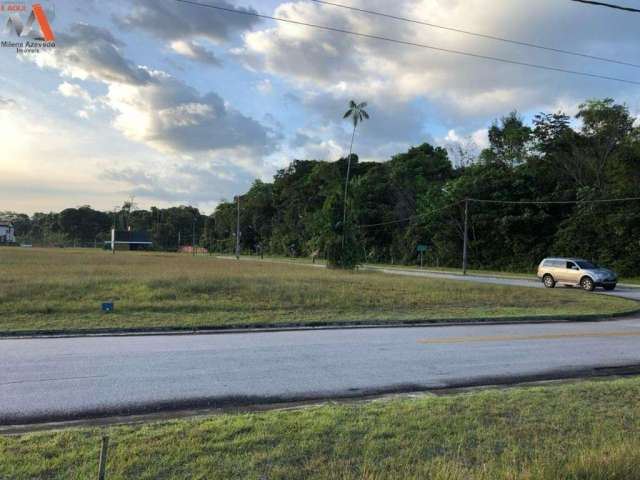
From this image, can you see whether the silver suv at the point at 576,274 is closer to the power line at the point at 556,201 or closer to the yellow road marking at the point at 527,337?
the power line at the point at 556,201

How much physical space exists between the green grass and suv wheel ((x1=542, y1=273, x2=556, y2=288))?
2633 cm

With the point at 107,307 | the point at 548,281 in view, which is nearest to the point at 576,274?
the point at 548,281

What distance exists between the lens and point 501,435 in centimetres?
454

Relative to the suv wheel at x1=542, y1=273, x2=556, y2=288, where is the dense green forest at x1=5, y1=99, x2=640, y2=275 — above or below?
above

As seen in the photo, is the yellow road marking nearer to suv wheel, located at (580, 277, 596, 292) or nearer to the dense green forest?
suv wheel, located at (580, 277, 596, 292)

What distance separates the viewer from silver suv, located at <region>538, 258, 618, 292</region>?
89.1ft

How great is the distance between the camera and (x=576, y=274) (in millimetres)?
28234

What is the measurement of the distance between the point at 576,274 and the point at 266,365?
25.7 meters

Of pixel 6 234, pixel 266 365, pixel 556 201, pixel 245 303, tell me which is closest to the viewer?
pixel 266 365

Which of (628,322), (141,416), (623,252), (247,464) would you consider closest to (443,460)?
(247,464)

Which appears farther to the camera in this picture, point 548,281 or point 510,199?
point 510,199

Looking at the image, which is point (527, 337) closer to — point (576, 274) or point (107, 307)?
point (107, 307)

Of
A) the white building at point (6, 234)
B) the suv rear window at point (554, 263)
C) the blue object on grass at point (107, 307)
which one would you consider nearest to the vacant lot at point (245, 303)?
the blue object on grass at point (107, 307)

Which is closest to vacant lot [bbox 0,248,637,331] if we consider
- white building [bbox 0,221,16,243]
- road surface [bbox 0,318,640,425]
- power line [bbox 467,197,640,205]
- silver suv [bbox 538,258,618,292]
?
road surface [bbox 0,318,640,425]
